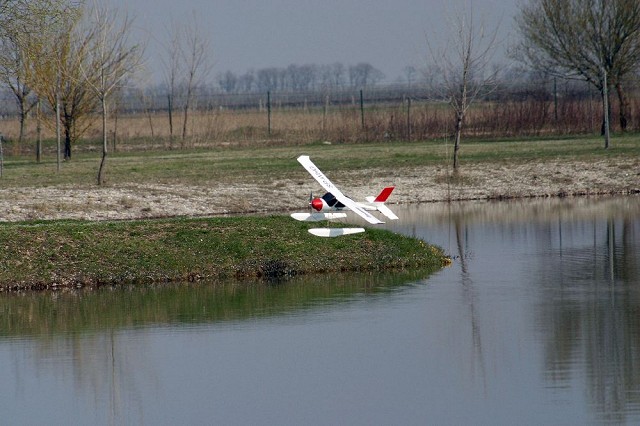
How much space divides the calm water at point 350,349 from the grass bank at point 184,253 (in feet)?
1.84

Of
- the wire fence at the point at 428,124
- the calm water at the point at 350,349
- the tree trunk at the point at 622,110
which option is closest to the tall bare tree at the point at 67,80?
the wire fence at the point at 428,124

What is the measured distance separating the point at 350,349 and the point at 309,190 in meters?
19.3

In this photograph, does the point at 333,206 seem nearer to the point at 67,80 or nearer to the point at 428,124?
the point at 67,80

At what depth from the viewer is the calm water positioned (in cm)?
1369

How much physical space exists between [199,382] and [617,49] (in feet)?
137

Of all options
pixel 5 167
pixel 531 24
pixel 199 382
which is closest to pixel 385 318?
pixel 199 382

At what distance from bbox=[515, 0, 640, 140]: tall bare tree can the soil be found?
1446 cm

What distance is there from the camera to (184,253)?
22734 millimetres

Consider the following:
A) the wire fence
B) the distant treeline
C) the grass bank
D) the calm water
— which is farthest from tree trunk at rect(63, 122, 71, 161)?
the calm water

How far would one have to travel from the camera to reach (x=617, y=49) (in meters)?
52.8

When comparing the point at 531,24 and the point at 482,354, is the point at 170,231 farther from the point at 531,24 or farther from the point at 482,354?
the point at 531,24

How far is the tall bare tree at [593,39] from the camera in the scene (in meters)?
52.6

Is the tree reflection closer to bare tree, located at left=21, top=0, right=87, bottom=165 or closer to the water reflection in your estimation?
the water reflection

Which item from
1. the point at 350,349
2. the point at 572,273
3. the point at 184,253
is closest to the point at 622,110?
the point at 572,273
